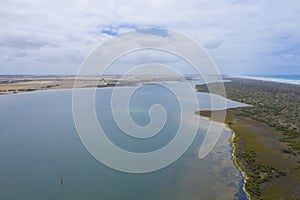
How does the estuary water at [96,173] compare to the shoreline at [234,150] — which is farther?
the shoreline at [234,150]

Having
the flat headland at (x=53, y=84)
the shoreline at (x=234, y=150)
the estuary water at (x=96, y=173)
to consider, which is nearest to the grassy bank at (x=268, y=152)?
the shoreline at (x=234, y=150)

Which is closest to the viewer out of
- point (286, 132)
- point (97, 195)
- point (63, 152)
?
point (97, 195)

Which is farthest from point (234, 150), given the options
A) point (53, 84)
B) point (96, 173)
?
point (53, 84)

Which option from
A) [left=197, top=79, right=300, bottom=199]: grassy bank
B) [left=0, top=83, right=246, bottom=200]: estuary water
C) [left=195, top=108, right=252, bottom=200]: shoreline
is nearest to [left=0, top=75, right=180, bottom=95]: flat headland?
[left=195, top=108, right=252, bottom=200]: shoreline

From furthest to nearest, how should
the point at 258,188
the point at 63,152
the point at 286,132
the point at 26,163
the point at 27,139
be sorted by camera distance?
the point at 286,132
the point at 27,139
the point at 63,152
the point at 26,163
the point at 258,188

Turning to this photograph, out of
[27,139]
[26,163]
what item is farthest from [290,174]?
[27,139]

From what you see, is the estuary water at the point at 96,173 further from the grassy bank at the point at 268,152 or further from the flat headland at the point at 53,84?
the flat headland at the point at 53,84

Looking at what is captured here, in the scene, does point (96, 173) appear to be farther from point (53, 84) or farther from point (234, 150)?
point (53, 84)

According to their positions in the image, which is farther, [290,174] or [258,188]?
[290,174]

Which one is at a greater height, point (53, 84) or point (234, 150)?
point (53, 84)

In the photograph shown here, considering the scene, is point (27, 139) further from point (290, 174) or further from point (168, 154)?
point (290, 174)

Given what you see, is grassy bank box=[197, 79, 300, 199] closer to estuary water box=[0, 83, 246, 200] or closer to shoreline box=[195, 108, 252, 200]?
shoreline box=[195, 108, 252, 200]
